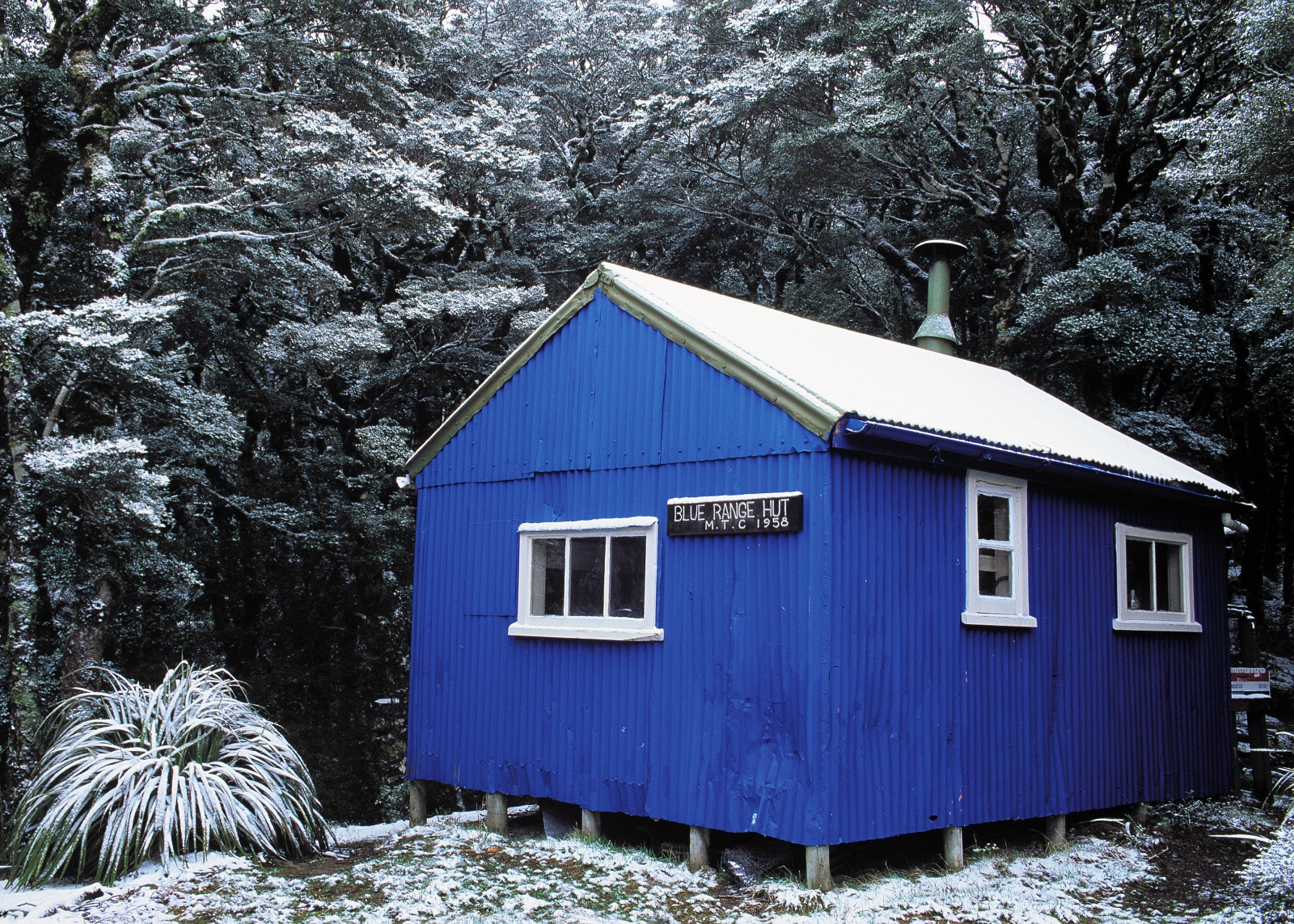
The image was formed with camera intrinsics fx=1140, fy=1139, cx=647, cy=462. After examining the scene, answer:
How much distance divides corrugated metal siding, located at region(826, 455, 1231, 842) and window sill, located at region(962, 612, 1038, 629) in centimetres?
8

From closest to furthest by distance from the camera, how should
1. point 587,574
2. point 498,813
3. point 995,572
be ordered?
point 995,572
point 587,574
point 498,813

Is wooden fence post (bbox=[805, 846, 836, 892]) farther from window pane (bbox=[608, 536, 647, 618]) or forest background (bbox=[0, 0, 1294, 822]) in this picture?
forest background (bbox=[0, 0, 1294, 822])

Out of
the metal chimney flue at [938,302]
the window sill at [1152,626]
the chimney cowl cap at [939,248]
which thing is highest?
the chimney cowl cap at [939,248]

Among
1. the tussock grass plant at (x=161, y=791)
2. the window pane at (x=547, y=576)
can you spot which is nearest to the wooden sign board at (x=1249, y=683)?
the window pane at (x=547, y=576)

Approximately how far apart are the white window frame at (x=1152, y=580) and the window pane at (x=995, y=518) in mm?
1846

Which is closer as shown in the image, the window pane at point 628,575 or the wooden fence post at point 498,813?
the window pane at point 628,575

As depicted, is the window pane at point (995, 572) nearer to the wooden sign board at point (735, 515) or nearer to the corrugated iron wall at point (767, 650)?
the corrugated iron wall at point (767, 650)

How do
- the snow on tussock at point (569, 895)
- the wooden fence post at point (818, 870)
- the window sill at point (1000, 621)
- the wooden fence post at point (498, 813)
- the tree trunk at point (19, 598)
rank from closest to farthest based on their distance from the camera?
the snow on tussock at point (569, 895), the wooden fence post at point (818, 870), the window sill at point (1000, 621), the wooden fence post at point (498, 813), the tree trunk at point (19, 598)

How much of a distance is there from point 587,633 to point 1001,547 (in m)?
3.47

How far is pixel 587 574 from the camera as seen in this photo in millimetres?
9680

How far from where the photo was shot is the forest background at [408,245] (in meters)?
14.5

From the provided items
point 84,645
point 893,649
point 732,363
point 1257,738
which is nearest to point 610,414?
point 732,363

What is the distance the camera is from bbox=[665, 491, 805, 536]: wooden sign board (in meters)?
8.08

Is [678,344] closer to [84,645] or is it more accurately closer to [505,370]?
[505,370]
